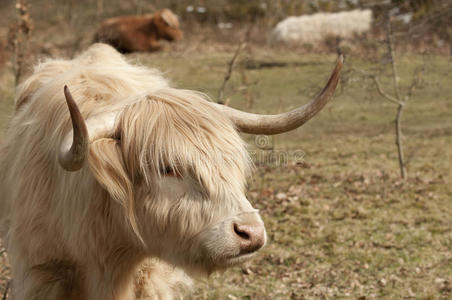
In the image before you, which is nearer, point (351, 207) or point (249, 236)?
point (249, 236)

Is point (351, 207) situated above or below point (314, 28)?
above

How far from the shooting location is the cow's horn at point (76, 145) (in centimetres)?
249

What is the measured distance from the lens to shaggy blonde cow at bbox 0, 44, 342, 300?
9.46ft

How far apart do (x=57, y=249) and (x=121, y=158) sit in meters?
0.73

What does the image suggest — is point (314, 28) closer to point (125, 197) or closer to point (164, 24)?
point (164, 24)

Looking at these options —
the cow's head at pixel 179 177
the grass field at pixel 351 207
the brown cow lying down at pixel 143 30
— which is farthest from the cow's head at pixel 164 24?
the cow's head at pixel 179 177

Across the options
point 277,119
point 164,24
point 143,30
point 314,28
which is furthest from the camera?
point 314,28

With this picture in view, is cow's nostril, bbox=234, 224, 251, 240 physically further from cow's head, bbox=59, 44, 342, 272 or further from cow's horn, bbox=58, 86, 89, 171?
cow's horn, bbox=58, 86, 89, 171

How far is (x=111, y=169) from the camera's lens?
9.72 ft

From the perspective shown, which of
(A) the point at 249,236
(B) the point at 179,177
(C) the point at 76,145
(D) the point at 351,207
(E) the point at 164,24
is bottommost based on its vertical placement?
(E) the point at 164,24

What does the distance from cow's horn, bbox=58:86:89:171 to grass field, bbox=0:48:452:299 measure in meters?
2.60

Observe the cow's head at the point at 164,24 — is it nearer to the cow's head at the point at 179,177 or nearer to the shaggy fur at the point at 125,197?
Result: the shaggy fur at the point at 125,197

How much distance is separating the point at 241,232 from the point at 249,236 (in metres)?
0.05

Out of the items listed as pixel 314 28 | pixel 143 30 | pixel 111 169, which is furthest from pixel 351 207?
pixel 314 28
